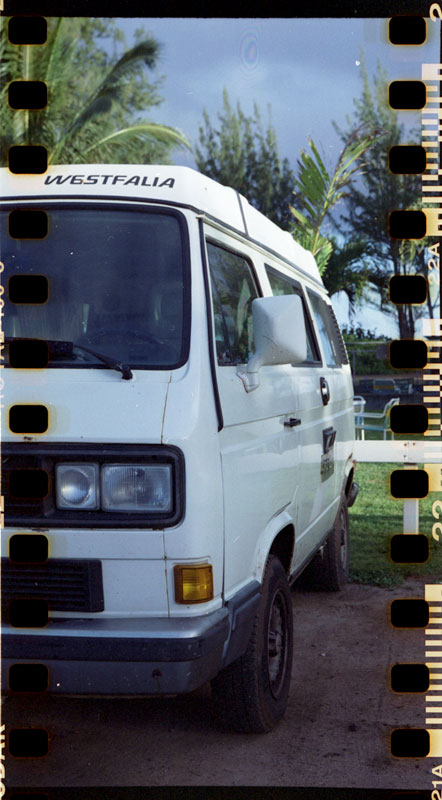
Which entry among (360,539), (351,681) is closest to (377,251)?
(360,539)

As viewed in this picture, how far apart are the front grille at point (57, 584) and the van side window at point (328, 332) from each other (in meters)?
3.43

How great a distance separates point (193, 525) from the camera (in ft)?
8.98

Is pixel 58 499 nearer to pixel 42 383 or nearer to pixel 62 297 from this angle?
pixel 42 383

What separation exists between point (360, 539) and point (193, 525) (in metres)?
5.74

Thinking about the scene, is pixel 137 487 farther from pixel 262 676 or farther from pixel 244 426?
pixel 262 676

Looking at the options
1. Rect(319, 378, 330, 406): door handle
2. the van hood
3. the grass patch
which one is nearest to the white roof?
the van hood

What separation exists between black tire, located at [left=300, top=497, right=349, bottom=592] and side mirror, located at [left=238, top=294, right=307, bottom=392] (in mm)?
2847

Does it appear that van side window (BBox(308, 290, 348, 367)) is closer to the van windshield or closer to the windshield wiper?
the van windshield

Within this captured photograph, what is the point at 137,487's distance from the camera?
2.73m

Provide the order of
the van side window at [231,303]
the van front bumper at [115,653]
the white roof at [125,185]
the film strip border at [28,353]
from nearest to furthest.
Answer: the film strip border at [28,353], the van front bumper at [115,653], the white roof at [125,185], the van side window at [231,303]

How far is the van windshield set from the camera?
2990 millimetres

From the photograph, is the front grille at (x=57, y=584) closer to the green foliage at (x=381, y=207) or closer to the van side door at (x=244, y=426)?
the van side door at (x=244, y=426)

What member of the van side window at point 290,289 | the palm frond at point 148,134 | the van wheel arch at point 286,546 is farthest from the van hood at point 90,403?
the palm frond at point 148,134

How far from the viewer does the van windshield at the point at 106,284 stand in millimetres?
2990
